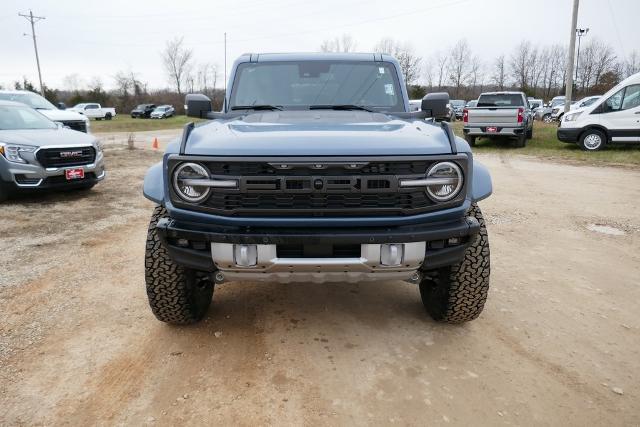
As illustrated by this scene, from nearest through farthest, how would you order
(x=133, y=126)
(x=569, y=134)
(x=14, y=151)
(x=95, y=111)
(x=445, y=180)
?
1. (x=445, y=180)
2. (x=14, y=151)
3. (x=569, y=134)
4. (x=133, y=126)
5. (x=95, y=111)

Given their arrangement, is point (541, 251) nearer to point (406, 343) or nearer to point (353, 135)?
point (406, 343)

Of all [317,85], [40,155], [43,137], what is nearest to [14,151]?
[40,155]

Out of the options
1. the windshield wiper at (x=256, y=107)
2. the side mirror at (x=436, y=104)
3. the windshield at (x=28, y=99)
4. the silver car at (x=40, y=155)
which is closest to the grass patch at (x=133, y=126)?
the windshield at (x=28, y=99)

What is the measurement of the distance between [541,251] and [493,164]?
25.2 feet

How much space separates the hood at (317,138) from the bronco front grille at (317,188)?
0.20ft

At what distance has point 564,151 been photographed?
48.5ft

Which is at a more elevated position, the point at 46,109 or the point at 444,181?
the point at 46,109

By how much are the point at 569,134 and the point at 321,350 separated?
571 inches

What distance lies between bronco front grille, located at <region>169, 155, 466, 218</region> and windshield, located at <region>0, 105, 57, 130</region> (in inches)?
264

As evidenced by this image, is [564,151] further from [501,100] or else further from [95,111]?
[95,111]

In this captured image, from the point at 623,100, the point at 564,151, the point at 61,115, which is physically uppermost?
the point at 623,100

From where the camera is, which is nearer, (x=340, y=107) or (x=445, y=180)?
(x=445, y=180)

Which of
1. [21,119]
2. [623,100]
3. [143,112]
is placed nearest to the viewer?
[21,119]

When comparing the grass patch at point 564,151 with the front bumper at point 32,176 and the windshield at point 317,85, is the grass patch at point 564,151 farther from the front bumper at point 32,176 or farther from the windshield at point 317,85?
the front bumper at point 32,176
